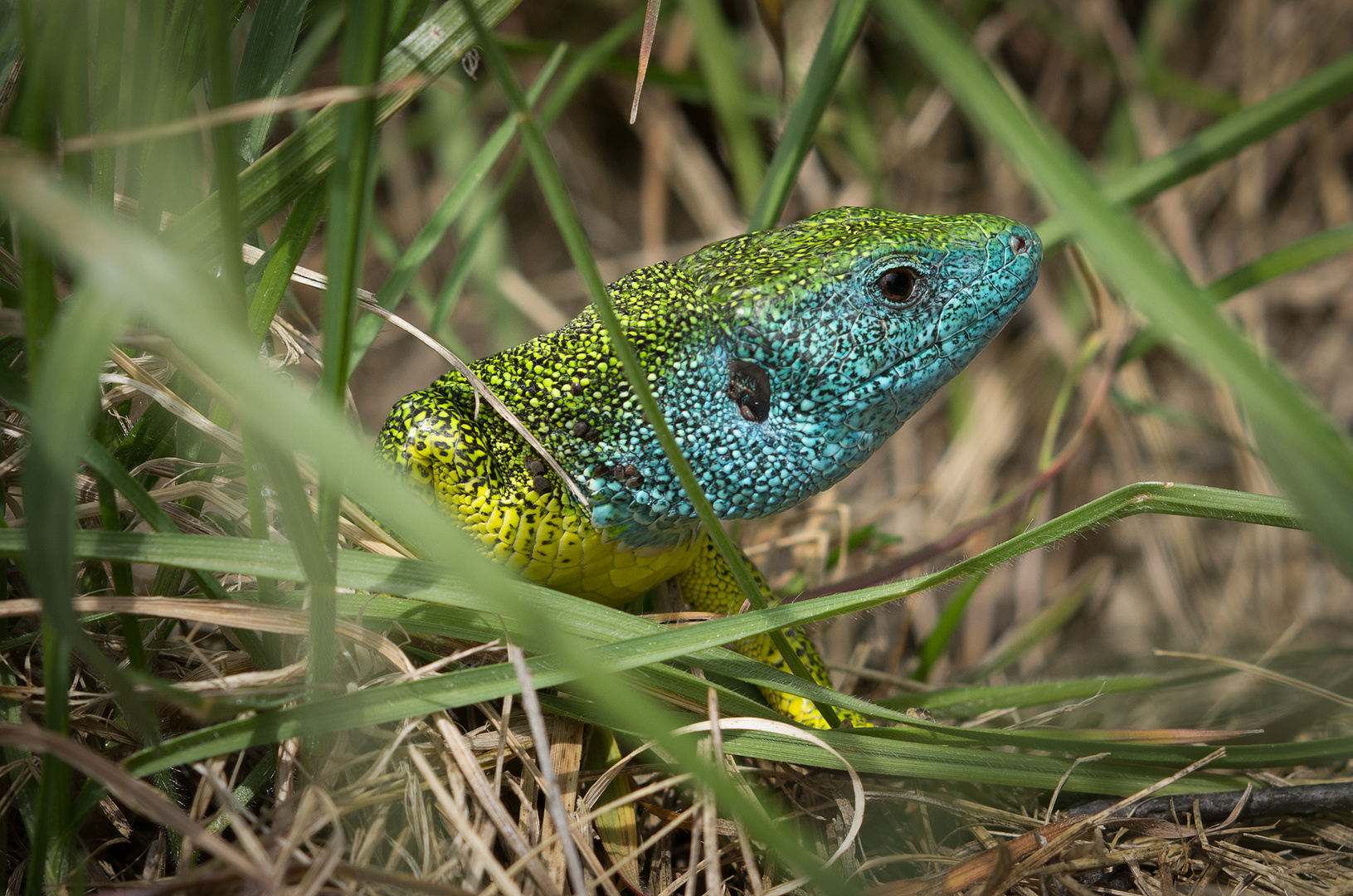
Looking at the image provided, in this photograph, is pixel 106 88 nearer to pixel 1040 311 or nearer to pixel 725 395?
pixel 725 395

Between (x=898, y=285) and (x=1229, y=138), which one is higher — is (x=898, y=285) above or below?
below

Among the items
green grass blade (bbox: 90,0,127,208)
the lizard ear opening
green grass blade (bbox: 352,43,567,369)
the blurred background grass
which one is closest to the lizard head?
the lizard ear opening

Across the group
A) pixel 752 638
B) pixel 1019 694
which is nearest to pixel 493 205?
pixel 752 638

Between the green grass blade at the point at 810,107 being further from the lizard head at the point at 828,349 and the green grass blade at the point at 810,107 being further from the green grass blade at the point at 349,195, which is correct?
the green grass blade at the point at 349,195

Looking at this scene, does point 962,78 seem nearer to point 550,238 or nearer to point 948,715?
point 948,715

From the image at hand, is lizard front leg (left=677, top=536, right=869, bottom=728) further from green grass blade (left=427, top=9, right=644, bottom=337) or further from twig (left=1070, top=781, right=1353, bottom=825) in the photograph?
green grass blade (left=427, top=9, right=644, bottom=337)

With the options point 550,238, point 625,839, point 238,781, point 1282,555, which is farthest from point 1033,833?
point 550,238
